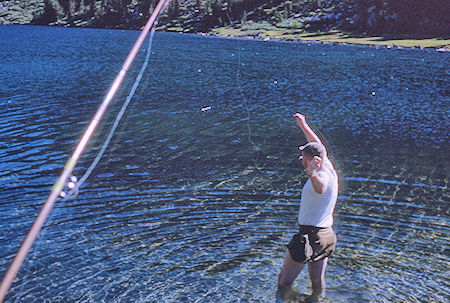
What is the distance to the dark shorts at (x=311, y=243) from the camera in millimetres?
8219

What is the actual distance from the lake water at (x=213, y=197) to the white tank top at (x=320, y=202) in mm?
2538

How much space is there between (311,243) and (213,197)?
26.2 ft

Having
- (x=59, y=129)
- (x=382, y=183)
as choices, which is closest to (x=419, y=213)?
(x=382, y=183)

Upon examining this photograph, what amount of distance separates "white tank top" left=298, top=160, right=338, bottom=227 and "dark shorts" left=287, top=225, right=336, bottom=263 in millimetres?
109

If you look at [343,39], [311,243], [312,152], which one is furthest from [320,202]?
[343,39]

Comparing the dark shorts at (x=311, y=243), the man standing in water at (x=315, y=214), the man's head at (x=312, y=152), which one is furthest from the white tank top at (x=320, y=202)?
the man's head at (x=312, y=152)

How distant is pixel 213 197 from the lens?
1599cm

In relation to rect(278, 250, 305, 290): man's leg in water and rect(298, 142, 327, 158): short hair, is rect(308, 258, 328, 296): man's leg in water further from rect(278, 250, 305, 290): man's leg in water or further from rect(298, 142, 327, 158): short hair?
rect(298, 142, 327, 158): short hair

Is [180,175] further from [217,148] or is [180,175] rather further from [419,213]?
[419,213]

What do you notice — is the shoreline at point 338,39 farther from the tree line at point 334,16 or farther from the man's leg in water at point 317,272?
the man's leg in water at point 317,272

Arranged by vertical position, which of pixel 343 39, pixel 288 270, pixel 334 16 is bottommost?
pixel 343 39

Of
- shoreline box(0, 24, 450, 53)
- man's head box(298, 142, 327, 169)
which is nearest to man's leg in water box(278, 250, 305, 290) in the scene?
man's head box(298, 142, 327, 169)

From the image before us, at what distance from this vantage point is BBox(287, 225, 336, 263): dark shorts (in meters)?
8.22

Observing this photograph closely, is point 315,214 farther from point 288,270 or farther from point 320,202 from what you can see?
point 288,270
